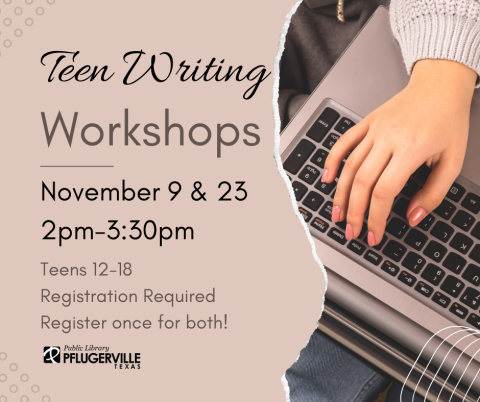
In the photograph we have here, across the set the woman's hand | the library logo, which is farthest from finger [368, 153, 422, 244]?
the library logo

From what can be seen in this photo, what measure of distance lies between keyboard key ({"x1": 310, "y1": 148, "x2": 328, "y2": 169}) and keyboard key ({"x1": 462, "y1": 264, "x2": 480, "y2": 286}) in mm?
149

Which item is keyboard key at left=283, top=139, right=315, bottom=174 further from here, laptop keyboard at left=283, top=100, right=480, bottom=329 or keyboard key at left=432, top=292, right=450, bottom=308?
keyboard key at left=432, top=292, right=450, bottom=308

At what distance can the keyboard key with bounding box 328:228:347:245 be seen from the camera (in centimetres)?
35

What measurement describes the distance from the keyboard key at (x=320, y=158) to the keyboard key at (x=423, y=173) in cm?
8

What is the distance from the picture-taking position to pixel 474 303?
13.1 inches

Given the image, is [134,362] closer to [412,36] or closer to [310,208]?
[310,208]

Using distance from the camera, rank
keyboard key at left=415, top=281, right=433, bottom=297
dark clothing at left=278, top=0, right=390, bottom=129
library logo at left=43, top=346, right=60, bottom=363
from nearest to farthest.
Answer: library logo at left=43, top=346, right=60, bottom=363
keyboard key at left=415, top=281, right=433, bottom=297
dark clothing at left=278, top=0, right=390, bottom=129

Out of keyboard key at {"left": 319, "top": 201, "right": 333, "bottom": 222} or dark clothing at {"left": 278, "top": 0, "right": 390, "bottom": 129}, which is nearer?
keyboard key at {"left": 319, "top": 201, "right": 333, "bottom": 222}

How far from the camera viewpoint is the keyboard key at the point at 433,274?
1.11 ft

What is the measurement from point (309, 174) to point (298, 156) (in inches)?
0.8

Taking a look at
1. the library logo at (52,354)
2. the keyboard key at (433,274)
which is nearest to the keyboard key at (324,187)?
the keyboard key at (433,274)

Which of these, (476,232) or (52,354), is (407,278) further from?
(52,354)

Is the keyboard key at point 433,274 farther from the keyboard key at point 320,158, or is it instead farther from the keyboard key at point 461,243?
the keyboard key at point 320,158

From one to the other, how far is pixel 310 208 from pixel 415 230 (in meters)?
0.09
